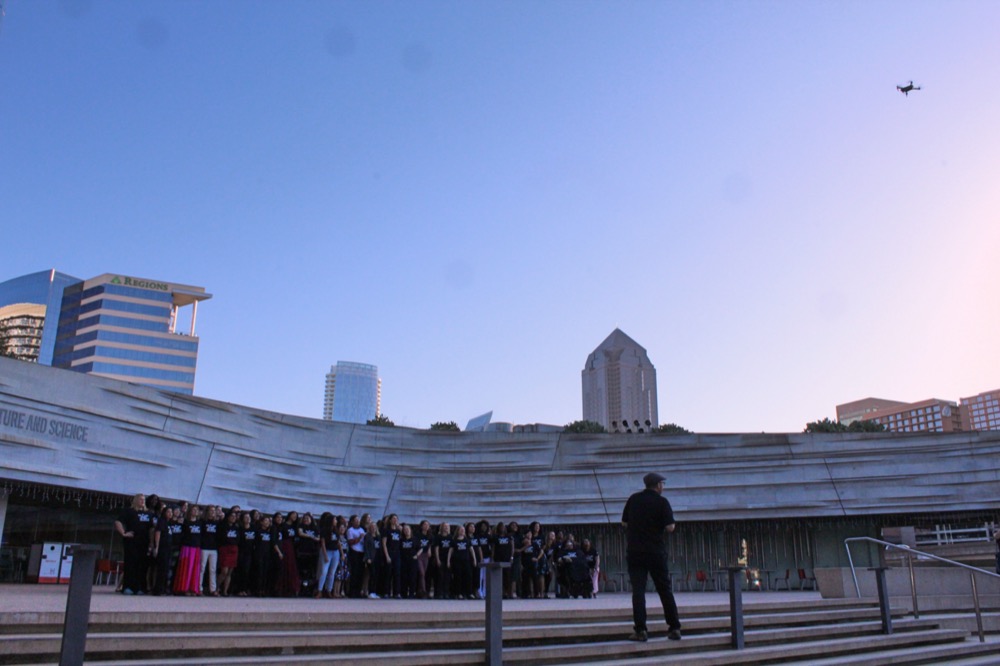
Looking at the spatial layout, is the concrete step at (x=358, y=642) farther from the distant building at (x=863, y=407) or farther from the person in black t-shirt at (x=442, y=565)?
the distant building at (x=863, y=407)

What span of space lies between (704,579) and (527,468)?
5.89 m

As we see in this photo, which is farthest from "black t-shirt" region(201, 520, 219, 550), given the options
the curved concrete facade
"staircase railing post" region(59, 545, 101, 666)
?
"staircase railing post" region(59, 545, 101, 666)

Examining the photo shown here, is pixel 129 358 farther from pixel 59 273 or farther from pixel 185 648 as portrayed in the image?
pixel 185 648

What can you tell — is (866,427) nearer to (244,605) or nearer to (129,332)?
(244,605)

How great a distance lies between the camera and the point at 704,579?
2366 centimetres

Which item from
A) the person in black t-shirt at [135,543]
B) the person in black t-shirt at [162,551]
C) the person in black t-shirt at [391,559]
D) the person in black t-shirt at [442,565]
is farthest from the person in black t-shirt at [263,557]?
the person in black t-shirt at [442,565]

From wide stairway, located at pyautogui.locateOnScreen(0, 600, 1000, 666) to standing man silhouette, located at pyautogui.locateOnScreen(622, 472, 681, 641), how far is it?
7.3 inches

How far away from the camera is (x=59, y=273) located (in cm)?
13450

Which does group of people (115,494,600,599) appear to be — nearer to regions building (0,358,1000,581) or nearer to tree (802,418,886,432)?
regions building (0,358,1000,581)

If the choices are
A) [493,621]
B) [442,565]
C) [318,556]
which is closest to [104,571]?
[318,556]

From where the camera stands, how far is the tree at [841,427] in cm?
2592

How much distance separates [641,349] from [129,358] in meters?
57.4

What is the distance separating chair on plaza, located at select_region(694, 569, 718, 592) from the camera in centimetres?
2372

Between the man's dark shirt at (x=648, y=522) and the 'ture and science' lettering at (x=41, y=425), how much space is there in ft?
46.0
